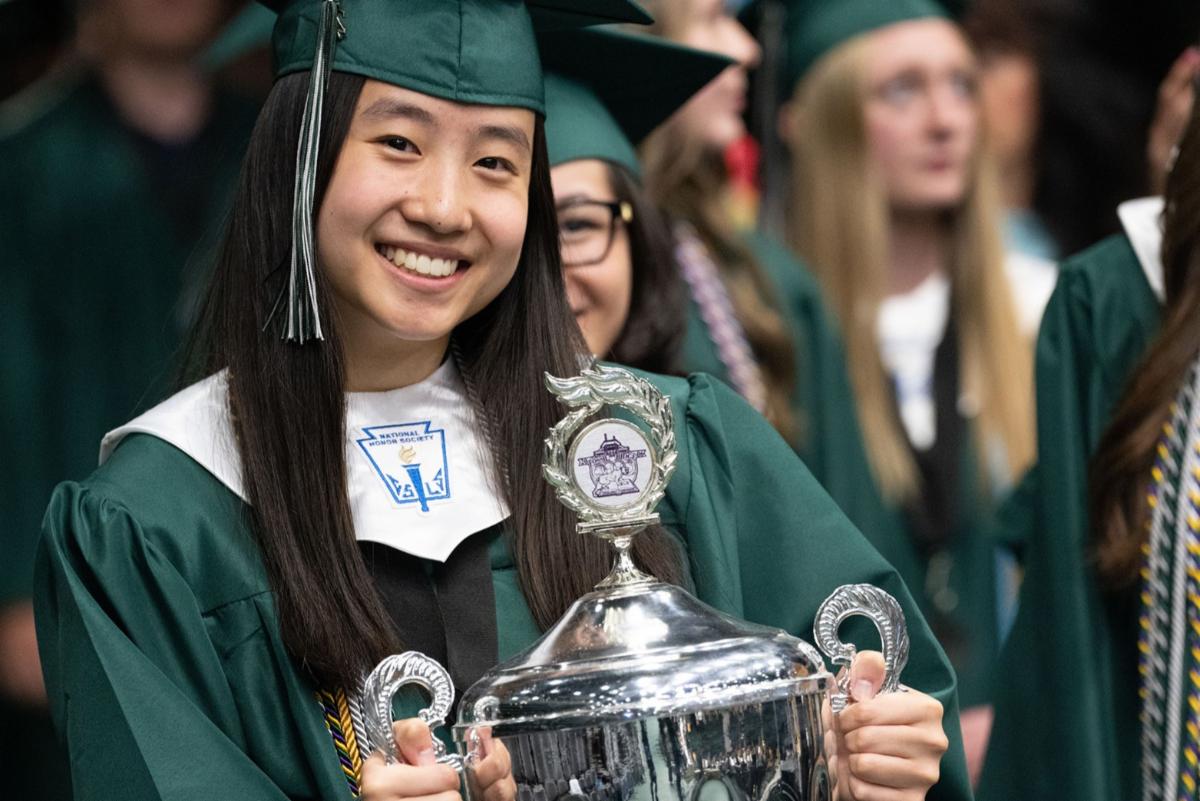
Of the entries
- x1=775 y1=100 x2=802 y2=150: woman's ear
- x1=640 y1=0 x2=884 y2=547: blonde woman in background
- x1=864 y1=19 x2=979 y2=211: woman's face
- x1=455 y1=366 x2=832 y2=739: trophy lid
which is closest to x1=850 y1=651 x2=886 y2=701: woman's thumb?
x1=455 y1=366 x2=832 y2=739: trophy lid

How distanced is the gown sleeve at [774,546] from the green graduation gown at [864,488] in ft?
6.99

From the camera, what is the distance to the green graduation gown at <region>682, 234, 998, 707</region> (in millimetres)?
5113

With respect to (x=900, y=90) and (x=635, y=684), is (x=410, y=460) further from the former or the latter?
(x=900, y=90)

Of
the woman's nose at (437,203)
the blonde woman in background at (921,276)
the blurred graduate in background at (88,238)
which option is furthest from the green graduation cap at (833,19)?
the woman's nose at (437,203)

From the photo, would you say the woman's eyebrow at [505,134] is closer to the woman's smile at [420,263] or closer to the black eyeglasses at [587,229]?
the woman's smile at [420,263]

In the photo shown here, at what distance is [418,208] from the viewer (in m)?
2.57

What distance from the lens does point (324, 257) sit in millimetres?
2639

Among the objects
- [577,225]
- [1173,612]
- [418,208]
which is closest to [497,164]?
[418,208]

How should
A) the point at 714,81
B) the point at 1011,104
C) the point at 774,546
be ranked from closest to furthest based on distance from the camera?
the point at 774,546, the point at 714,81, the point at 1011,104

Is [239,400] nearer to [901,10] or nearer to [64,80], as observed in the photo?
[64,80]

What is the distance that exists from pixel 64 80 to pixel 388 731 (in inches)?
127

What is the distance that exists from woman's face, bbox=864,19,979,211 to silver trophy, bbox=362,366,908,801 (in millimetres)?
3469

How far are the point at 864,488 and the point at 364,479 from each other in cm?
271

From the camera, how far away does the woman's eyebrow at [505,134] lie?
2.63 metres
